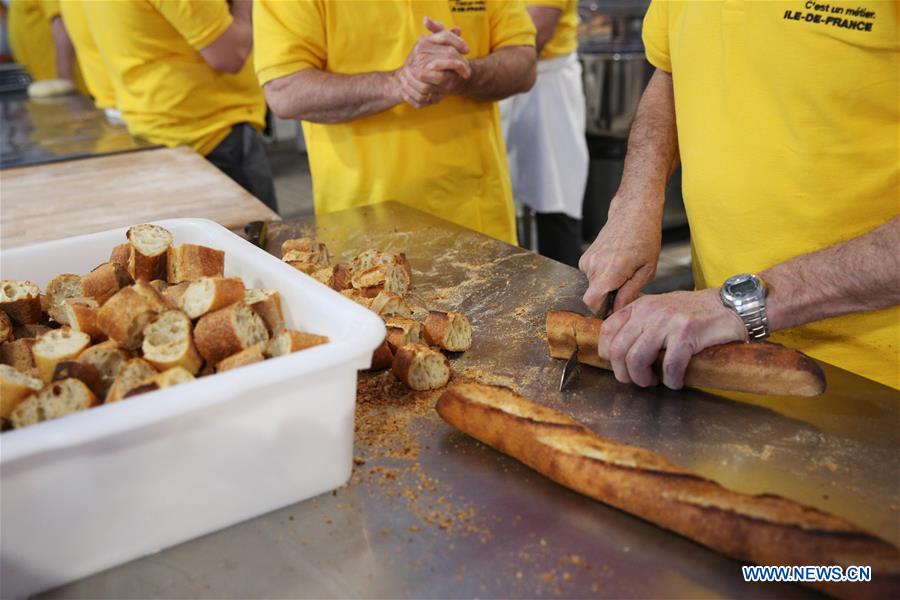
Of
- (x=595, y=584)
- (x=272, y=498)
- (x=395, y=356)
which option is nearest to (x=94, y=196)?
(x=395, y=356)

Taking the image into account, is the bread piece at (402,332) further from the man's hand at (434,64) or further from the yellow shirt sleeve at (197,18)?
the yellow shirt sleeve at (197,18)

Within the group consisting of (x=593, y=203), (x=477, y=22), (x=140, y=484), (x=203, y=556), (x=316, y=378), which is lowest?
(x=593, y=203)

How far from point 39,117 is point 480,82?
11.3ft

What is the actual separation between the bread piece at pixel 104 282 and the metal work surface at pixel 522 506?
18.5 inches

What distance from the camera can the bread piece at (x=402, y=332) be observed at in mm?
1505

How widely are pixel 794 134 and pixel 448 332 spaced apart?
821 millimetres

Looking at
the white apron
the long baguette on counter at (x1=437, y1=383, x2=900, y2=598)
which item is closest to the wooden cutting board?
the long baguette on counter at (x1=437, y1=383, x2=900, y2=598)

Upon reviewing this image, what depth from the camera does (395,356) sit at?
1.44m

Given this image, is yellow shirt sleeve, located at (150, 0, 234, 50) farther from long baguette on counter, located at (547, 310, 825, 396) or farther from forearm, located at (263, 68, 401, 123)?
long baguette on counter, located at (547, 310, 825, 396)

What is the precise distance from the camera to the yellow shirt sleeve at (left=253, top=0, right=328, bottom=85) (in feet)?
8.54

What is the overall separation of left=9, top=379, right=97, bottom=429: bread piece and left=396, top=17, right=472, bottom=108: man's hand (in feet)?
5.19

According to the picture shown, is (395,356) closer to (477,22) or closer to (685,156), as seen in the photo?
(685,156)

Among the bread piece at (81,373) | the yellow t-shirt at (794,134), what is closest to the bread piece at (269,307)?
the bread piece at (81,373)

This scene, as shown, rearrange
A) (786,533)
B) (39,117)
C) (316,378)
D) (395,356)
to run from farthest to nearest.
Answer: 1. (39,117)
2. (395,356)
3. (316,378)
4. (786,533)
